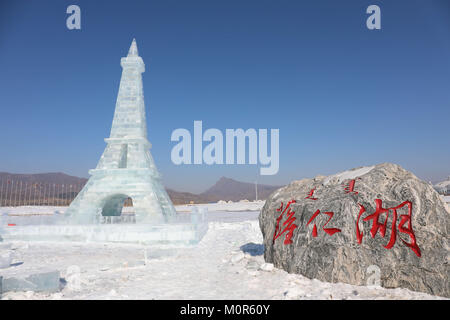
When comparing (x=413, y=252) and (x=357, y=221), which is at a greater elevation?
(x=357, y=221)

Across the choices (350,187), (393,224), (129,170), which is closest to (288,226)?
(350,187)

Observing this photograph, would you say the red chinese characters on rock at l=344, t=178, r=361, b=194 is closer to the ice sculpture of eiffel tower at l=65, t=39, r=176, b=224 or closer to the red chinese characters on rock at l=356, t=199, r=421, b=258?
the red chinese characters on rock at l=356, t=199, r=421, b=258

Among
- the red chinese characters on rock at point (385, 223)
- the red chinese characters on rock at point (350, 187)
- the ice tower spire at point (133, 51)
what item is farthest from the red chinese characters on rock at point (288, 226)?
the ice tower spire at point (133, 51)

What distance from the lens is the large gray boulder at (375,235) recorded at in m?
5.19

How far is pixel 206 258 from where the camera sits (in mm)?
9500

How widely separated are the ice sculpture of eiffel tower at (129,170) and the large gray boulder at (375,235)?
10.1 m

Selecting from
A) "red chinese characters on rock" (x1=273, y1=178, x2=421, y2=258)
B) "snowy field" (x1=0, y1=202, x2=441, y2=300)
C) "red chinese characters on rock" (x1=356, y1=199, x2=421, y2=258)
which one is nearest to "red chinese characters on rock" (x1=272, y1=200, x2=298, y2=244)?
"red chinese characters on rock" (x1=273, y1=178, x2=421, y2=258)

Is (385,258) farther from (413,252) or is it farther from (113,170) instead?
(113,170)

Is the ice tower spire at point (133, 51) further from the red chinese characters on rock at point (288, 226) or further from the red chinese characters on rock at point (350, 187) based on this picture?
the red chinese characters on rock at point (350, 187)

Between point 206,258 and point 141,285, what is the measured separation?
3.45 metres

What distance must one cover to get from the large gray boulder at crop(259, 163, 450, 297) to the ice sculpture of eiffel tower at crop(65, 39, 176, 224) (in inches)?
396

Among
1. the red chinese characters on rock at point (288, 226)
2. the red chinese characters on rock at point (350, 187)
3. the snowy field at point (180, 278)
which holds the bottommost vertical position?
the snowy field at point (180, 278)

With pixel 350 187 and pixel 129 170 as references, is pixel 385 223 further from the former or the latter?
pixel 129 170
